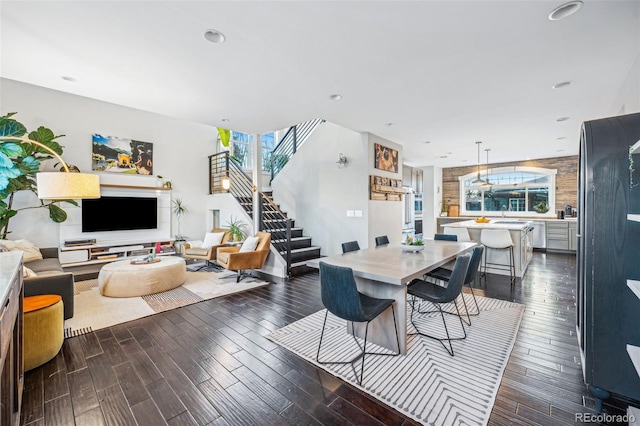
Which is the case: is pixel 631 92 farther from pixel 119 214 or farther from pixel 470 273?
pixel 119 214

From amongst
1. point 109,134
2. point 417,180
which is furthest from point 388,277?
point 417,180

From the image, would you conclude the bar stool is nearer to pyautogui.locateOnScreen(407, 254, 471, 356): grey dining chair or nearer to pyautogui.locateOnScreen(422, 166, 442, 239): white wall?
pyautogui.locateOnScreen(407, 254, 471, 356): grey dining chair

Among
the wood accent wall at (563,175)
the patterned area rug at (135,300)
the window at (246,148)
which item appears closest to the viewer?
the patterned area rug at (135,300)

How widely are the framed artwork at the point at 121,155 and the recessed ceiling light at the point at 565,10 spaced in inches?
286

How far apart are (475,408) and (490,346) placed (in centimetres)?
98

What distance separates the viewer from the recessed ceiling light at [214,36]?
7.60 feet

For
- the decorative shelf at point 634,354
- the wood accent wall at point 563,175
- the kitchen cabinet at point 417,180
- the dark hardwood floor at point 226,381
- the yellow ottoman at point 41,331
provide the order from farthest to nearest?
the kitchen cabinet at point 417,180 → the wood accent wall at point 563,175 → the yellow ottoman at point 41,331 → the dark hardwood floor at point 226,381 → the decorative shelf at point 634,354

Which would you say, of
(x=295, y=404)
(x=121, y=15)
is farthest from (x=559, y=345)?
(x=121, y=15)

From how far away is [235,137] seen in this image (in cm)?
841

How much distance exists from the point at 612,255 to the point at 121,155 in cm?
773

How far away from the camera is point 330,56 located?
8.82 ft

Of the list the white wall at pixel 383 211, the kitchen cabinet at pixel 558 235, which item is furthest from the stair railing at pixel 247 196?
the kitchen cabinet at pixel 558 235

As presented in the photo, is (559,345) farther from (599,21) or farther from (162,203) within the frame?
(162,203)

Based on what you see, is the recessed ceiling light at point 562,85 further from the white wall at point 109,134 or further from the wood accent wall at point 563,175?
the white wall at point 109,134
